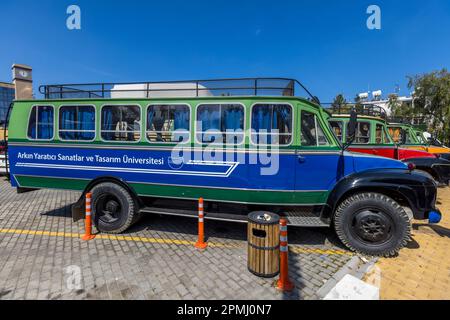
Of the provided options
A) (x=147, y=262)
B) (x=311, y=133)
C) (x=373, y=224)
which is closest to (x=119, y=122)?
(x=147, y=262)

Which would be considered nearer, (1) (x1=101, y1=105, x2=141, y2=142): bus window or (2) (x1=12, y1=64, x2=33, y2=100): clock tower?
(1) (x1=101, y1=105, x2=141, y2=142): bus window

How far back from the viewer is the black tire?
160 inches

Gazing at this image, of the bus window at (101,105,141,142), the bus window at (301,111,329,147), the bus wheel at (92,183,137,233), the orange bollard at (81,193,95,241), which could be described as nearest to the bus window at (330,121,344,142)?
the bus window at (301,111,329,147)

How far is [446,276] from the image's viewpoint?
143 inches

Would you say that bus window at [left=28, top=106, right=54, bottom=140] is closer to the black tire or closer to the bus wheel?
the bus wheel

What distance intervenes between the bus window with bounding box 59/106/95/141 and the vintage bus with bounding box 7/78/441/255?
0.07ft

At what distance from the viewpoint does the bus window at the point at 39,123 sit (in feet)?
16.8

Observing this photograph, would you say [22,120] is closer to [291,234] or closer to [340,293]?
[291,234]

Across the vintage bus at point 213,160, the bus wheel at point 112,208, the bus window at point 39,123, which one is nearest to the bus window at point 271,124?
the vintage bus at point 213,160

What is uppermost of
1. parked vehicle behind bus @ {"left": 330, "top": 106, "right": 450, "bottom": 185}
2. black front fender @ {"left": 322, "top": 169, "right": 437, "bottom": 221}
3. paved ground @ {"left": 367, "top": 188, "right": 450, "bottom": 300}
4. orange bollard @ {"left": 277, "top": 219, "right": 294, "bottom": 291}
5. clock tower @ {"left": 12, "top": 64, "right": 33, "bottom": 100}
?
clock tower @ {"left": 12, "top": 64, "right": 33, "bottom": 100}

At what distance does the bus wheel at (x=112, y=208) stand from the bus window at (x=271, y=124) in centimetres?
301

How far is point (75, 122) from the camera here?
16.6 ft
